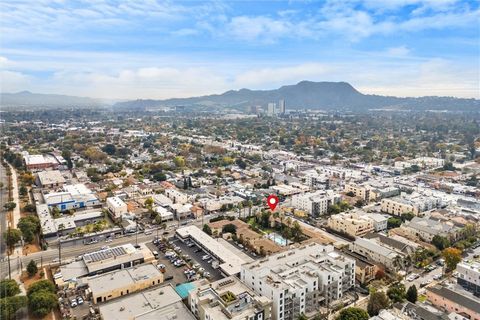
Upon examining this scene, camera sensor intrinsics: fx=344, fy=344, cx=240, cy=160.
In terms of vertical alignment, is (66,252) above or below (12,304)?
below

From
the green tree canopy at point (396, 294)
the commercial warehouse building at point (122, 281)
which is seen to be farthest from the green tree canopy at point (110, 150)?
the green tree canopy at point (396, 294)

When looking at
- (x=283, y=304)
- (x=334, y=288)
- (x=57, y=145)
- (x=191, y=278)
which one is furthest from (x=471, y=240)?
(x=57, y=145)

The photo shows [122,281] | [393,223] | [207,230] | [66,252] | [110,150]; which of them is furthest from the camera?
[110,150]

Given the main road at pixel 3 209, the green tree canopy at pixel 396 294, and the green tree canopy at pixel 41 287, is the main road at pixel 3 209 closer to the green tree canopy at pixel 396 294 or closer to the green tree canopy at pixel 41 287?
the green tree canopy at pixel 41 287

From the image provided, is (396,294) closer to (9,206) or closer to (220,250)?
(220,250)

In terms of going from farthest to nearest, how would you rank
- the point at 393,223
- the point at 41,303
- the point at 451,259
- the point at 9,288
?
1. the point at 393,223
2. the point at 451,259
3. the point at 9,288
4. the point at 41,303

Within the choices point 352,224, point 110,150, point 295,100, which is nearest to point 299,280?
point 352,224

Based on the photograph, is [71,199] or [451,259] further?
[71,199]

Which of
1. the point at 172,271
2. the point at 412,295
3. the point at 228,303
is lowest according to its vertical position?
the point at 172,271
